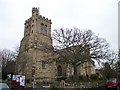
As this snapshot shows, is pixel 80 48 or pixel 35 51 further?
pixel 35 51

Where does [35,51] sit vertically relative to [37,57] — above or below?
above

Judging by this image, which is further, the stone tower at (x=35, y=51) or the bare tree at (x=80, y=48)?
the stone tower at (x=35, y=51)

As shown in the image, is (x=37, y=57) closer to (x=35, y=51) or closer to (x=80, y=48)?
(x=35, y=51)

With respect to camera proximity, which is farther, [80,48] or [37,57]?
[37,57]

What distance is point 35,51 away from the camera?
2141 inches

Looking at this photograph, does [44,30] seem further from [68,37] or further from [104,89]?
[104,89]

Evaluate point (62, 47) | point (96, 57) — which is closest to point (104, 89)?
point (96, 57)

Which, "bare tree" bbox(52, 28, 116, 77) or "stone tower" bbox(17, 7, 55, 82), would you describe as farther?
"stone tower" bbox(17, 7, 55, 82)

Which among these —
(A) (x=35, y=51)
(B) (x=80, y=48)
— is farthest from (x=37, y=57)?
(B) (x=80, y=48)

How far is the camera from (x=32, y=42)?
2169 inches

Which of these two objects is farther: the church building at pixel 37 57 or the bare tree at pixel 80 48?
the church building at pixel 37 57

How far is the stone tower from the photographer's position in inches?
2064

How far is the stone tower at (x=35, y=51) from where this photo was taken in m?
52.4

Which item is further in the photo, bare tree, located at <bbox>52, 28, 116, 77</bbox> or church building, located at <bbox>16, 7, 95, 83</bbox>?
church building, located at <bbox>16, 7, 95, 83</bbox>
